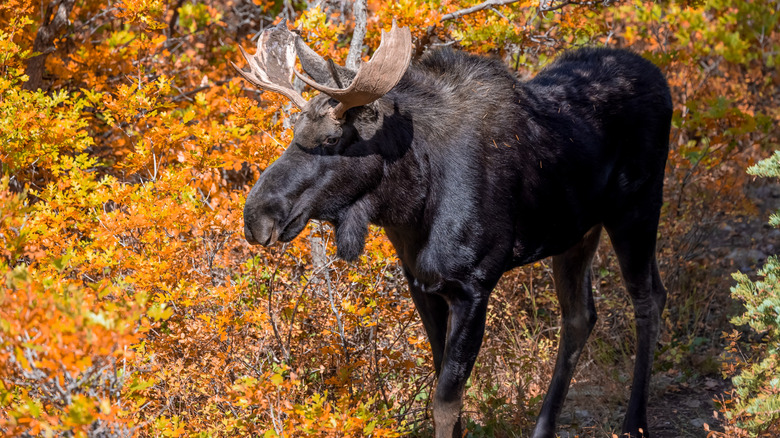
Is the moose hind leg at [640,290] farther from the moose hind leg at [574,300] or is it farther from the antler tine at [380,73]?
the antler tine at [380,73]

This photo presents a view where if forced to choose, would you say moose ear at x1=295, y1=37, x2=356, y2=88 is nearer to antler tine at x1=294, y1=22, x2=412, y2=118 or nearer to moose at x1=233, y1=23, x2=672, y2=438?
moose at x1=233, y1=23, x2=672, y2=438

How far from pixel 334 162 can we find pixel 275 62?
1.02m

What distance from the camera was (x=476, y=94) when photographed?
14.1ft

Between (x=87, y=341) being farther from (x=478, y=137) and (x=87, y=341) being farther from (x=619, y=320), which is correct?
(x=619, y=320)

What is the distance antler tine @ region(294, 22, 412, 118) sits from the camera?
139 inches

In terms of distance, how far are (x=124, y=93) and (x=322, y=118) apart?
84.3 inches

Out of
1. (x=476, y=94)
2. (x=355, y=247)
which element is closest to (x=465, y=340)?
(x=355, y=247)

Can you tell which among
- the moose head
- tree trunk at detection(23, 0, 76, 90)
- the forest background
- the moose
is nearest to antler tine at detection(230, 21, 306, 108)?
the moose

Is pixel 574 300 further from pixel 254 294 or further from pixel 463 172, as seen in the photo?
pixel 254 294

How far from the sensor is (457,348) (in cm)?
409

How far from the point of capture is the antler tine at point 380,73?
3543 mm

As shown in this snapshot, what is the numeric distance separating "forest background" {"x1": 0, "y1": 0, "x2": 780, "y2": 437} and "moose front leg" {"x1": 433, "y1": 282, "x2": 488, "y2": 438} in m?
0.24

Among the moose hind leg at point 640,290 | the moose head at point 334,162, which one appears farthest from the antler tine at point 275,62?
the moose hind leg at point 640,290

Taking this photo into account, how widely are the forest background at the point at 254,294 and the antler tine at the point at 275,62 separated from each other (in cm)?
57
